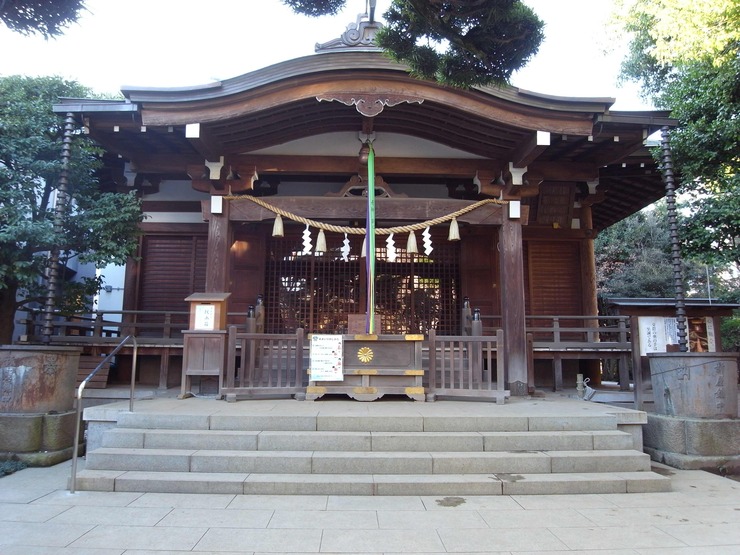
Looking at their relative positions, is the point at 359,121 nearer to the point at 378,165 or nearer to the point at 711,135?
the point at 378,165

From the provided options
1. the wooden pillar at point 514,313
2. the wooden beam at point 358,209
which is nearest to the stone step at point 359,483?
the wooden pillar at point 514,313

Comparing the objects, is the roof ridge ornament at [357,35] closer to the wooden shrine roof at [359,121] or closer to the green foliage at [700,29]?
the wooden shrine roof at [359,121]

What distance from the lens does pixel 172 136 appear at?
8531 millimetres

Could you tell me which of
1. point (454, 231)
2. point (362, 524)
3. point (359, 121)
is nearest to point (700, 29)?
point (454, 231)

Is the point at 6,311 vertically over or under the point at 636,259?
under

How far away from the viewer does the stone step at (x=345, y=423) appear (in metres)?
5.73

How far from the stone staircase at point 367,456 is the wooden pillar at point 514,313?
8.21 ft

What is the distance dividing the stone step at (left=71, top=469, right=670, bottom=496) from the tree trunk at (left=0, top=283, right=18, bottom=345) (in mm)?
4411

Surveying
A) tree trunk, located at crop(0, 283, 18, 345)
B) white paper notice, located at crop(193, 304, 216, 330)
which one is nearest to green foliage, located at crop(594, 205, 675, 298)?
white paper notice, located at crop(193, 304, 216, 330)

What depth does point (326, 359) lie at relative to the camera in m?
7.27

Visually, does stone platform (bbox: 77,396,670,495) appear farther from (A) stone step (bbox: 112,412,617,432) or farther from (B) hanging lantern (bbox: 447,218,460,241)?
(B) hanging lantern (bbox: 447,218,460,241)

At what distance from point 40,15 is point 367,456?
19.1ft

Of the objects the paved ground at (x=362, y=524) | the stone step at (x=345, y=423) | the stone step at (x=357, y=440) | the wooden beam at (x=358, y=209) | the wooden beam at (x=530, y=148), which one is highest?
the wooden beam at (x=530, y=148)

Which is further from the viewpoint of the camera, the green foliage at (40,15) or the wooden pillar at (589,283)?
the wooden pillar at (589,283)
